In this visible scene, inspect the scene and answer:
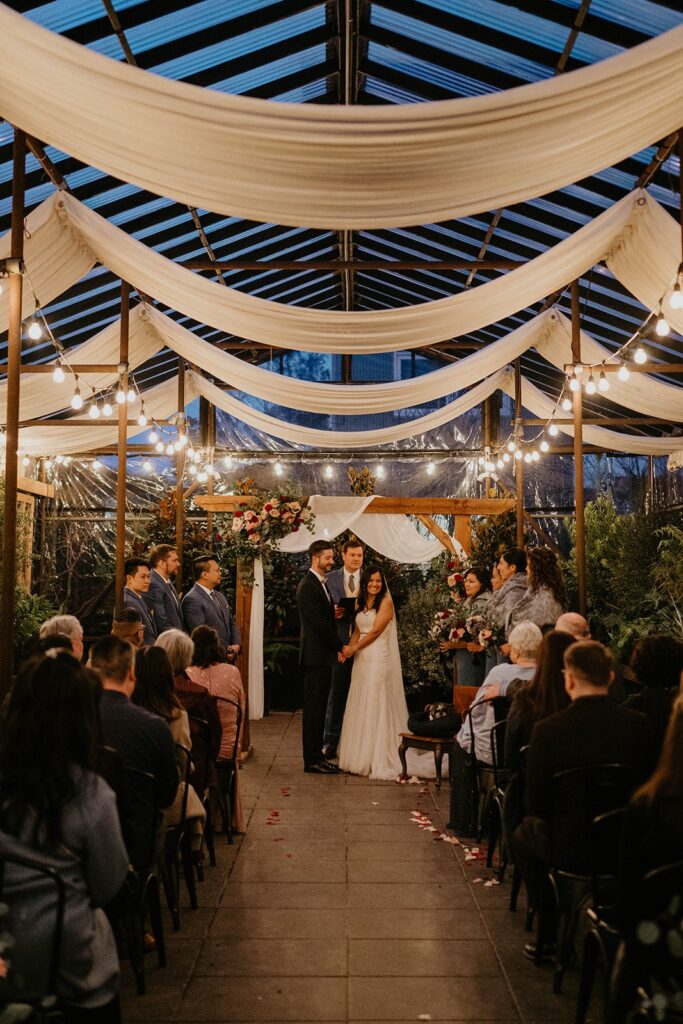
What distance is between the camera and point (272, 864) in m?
4.87

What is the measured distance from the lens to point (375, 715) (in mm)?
7324

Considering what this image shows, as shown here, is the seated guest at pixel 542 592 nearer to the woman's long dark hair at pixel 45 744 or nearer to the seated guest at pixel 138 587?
the seated guest at pixel 138 587

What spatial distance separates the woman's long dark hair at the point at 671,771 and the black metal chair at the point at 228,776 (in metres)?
3.12

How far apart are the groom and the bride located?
0.57ft

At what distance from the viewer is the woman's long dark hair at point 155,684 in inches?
151

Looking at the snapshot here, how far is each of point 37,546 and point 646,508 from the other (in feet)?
29.2

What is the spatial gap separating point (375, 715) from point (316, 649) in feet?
2.27

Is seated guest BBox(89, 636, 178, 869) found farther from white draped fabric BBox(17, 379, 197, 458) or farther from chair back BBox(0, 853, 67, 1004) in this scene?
white draped fabric BBox(17, 379, 197, 458)

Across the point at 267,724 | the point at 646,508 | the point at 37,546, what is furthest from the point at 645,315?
the point at 37,546

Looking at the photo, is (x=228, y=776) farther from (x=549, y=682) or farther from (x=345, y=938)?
(x=549, y=682)

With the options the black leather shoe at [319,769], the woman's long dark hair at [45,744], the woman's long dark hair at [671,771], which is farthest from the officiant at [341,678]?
the woman's long dark hair at [45,744]

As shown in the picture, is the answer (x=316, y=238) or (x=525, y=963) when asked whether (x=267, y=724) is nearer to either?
(x=316, y=238)

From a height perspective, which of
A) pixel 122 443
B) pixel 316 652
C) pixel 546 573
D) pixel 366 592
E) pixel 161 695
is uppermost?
pixel 122 443

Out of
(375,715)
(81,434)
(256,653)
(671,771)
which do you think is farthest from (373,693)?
(81,434)
